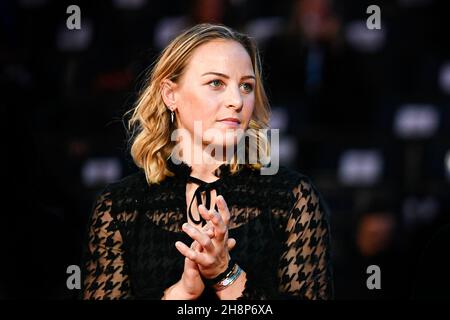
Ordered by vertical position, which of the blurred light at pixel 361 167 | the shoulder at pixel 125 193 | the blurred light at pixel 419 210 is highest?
the shoulder at pixel 125 193

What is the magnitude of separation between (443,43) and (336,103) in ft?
2.39

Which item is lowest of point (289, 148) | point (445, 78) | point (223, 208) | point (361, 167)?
point (361, 167)

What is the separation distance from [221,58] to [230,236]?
17.6 inches

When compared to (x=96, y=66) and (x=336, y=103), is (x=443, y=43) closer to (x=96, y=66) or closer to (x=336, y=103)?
(x=336, y=103)

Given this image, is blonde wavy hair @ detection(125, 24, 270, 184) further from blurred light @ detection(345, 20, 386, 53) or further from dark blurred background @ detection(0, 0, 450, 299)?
blurred light @ detection(345, 20, 386, 53)

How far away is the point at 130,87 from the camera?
3717 mm

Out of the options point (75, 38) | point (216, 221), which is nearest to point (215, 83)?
point (216, 221)

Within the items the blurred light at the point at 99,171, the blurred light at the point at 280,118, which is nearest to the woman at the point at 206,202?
the blurred light at the point at 99,171

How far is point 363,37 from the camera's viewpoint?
4.09 m

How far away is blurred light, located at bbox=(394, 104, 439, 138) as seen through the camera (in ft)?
13.9

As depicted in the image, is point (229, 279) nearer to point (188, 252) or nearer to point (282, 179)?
point (188, 252)

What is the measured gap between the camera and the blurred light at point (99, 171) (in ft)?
12.6

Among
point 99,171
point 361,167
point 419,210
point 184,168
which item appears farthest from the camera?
point 361,167

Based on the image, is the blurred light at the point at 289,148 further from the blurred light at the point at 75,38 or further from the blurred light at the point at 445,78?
the blurred light at the point at 75,38
